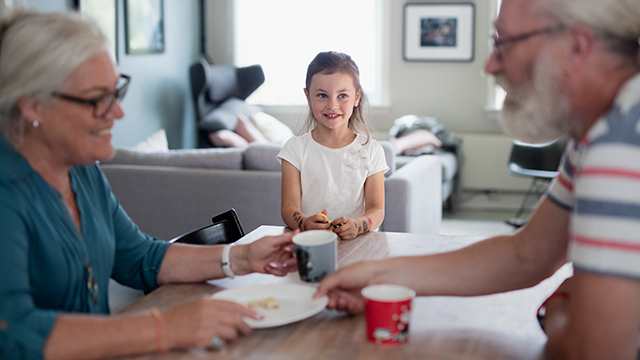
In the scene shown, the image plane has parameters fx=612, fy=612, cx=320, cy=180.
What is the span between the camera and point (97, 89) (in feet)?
3.74

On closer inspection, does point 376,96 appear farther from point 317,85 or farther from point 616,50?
point 616,50

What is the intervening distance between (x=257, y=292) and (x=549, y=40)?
0.70m

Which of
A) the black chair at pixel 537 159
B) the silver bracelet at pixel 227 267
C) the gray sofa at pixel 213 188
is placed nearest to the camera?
the silver bracelet at pixel 227 267

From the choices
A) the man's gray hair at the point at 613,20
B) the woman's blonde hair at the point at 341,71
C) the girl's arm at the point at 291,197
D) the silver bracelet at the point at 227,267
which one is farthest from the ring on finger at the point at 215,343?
the woman's blonde hair at the point at 341,71

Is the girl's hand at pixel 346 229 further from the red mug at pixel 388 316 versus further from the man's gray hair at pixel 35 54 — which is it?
the man's gray hair at pixel 35 54

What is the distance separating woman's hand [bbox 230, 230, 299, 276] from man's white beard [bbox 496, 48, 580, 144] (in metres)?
0.54

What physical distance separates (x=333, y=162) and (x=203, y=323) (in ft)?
3.99

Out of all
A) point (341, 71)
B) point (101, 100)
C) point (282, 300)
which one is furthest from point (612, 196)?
point (341, 71)

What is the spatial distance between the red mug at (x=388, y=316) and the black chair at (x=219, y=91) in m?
4.40

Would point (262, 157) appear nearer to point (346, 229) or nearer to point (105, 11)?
point (346, 229)

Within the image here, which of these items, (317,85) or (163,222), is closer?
(317,85)

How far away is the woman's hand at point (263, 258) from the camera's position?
1.35 metres

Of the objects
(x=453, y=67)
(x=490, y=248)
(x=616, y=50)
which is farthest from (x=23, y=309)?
(x=453, y=67)

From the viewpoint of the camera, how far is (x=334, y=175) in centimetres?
215
